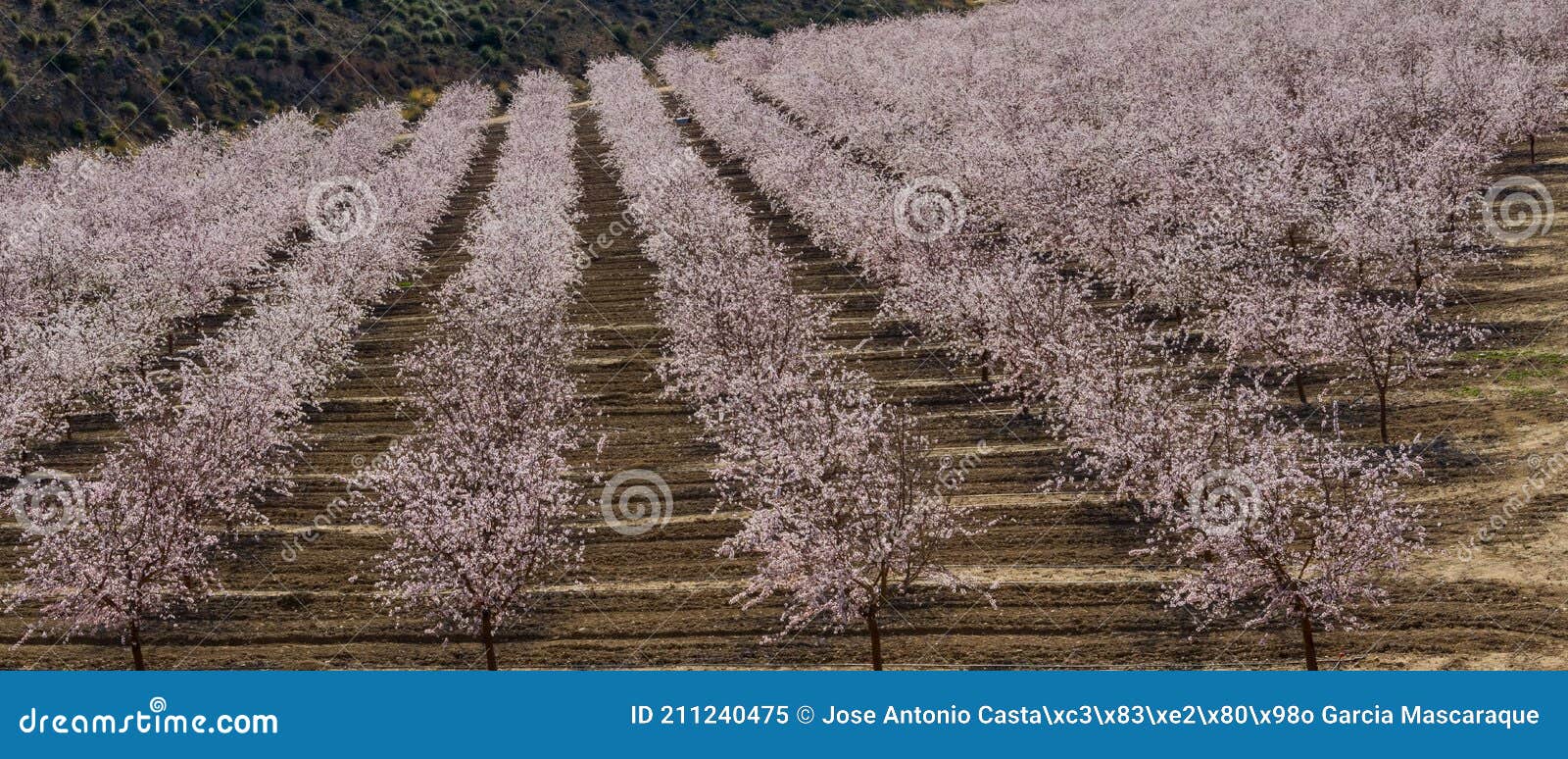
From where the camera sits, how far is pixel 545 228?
64062 millimetres

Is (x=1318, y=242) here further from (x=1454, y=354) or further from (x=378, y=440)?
(x=378, y=440)

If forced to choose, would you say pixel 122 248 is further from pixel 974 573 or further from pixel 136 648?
pixel 974 573

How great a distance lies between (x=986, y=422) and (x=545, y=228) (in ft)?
93.0

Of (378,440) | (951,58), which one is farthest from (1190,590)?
(951,58)

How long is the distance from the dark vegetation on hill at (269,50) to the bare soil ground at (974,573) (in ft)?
231

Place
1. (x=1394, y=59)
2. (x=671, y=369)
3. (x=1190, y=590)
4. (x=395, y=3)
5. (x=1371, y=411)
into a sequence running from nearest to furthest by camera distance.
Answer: (x=1190, y=590)
(x=1371, y=411)
(x=671, y=369)
(x=1394, y=59)
(x=395, y=3)

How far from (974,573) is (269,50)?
11348 cm

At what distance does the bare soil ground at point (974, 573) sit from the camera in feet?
106

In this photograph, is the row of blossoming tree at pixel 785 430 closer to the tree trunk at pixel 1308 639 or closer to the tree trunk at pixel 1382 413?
the tree trunk at pixel 1308 639

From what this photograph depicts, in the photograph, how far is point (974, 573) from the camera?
1449 inches

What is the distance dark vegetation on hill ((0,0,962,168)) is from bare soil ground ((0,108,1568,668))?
70380mm

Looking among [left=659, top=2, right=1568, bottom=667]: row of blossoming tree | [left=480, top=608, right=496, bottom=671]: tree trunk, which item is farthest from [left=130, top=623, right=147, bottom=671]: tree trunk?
[left=659, top=2, right=1568, bottom=667]: row of blossoming tree

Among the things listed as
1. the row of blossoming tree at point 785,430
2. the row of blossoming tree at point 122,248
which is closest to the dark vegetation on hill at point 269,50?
the row of blossoming tree at point 122,248

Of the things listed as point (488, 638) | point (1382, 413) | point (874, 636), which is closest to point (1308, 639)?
point (874, 636)
